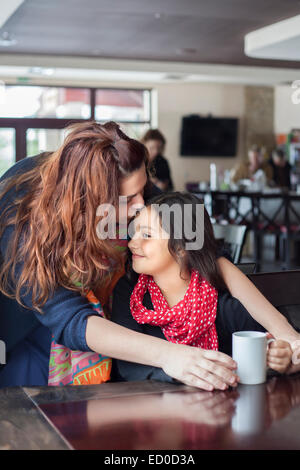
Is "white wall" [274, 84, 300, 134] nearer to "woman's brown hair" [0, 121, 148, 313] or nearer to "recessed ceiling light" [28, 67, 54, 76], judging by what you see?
"recessed ceiling light" [28, 67, 54, 76]

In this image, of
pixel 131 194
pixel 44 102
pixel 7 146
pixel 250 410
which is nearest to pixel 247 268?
pixel 131 194

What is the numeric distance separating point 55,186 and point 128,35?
6.61 meters

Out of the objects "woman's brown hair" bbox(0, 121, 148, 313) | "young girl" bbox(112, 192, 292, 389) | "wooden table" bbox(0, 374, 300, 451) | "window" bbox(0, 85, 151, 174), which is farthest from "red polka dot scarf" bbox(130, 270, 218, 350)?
"window" bbox(0, 85, 151, 174)

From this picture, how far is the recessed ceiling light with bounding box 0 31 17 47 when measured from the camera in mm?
7789

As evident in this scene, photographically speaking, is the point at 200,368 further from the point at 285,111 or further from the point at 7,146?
the point at 285,111

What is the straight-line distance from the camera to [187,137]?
11.0 m

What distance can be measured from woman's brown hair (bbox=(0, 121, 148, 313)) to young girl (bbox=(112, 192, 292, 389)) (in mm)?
113

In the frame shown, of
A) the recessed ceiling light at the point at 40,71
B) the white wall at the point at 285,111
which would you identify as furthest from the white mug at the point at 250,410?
the white wall at the point at 285,111

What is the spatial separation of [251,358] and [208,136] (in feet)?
33.1

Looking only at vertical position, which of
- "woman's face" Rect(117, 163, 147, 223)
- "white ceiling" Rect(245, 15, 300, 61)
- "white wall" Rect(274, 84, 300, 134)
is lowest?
"woman's face" Rect(117, 163, 147, 223)

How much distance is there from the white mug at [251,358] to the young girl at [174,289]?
238 millimetres

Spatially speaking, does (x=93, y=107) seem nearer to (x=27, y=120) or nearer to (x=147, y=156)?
(x=27, y=120)

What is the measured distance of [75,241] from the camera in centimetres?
147

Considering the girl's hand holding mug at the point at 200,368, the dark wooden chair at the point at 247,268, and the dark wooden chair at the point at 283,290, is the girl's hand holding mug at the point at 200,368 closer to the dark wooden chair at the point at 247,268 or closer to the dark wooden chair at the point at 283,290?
the dark wooden chair at the point at 283,290
